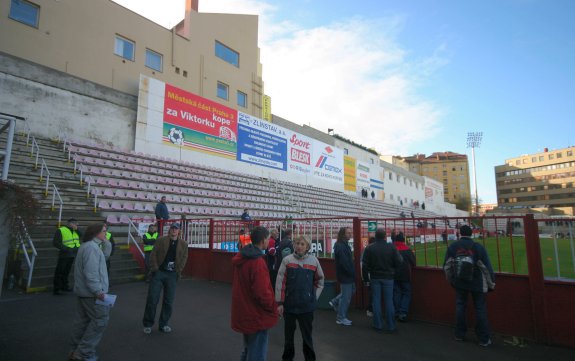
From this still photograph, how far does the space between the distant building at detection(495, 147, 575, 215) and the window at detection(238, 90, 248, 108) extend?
9679cm

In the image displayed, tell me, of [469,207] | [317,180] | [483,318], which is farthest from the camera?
[469,207]

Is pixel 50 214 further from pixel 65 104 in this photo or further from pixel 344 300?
pixel 344 300

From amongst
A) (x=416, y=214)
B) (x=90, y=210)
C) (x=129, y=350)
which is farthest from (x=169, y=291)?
(x=416, y=214)

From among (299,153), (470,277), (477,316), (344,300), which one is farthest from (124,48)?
(477,316)

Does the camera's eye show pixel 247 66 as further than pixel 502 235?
Yes

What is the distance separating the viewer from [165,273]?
17.9ft

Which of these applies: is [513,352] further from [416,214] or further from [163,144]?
[416,214]

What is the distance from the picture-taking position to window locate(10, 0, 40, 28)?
49.0 ft

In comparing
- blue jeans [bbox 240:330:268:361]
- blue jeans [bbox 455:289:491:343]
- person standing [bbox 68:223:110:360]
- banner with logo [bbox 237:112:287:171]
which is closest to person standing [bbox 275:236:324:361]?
blue jeans [bbox 240:330:268:361]

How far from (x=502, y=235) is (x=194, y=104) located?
1749 centimetres

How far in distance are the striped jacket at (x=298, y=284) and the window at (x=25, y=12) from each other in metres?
18.2

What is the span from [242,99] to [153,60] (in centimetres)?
781

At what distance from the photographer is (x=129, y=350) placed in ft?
15.0

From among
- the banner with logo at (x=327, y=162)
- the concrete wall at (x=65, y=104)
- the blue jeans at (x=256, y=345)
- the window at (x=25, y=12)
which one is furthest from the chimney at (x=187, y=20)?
the blue jeans at (x=256, y=345)
